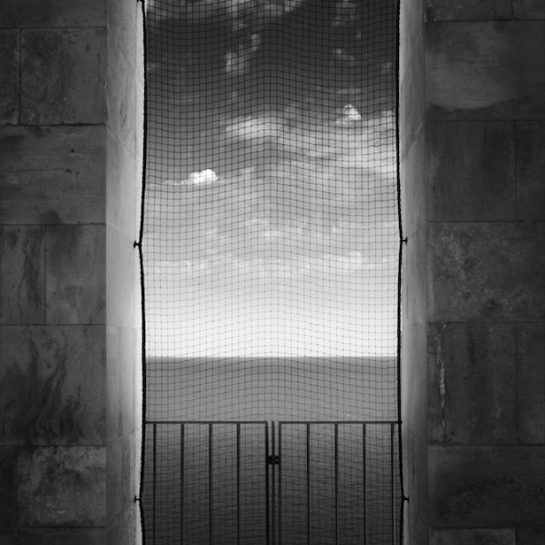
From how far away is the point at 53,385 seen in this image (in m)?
5.65

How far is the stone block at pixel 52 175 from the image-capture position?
5680 millimetres

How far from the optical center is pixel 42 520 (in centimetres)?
562

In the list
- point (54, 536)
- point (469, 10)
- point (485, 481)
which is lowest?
point (54, 536)

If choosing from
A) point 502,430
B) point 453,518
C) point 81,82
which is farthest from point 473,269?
point 81,82

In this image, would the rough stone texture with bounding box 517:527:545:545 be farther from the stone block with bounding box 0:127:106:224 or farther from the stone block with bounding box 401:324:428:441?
the stone block with bounding box 0:127:106:224

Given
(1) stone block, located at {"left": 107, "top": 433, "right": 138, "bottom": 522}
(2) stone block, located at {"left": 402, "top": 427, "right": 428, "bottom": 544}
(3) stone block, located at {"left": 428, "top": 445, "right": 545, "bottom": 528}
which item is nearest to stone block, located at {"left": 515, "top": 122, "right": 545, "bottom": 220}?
(3) stone block, located at {"left": 428, "top": 445, "right": 545, "bottom": 528}

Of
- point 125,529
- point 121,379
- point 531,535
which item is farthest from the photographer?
point 125,529

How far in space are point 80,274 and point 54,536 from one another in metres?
1.99

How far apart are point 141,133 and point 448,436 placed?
391cm

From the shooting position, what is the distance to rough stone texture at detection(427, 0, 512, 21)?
18.7 ft

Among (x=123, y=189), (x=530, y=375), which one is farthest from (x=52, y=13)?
(x=530, y=375)

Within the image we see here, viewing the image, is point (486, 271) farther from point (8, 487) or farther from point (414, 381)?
point (8, 487)

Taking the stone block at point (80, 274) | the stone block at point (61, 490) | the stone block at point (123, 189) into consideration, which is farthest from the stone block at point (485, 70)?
the stone block at point (61, 490)

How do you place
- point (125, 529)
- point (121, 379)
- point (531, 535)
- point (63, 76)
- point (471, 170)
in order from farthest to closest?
point (125, 529), point (121, 379), point (63, 76), point (471, 170), point (531, 535)
